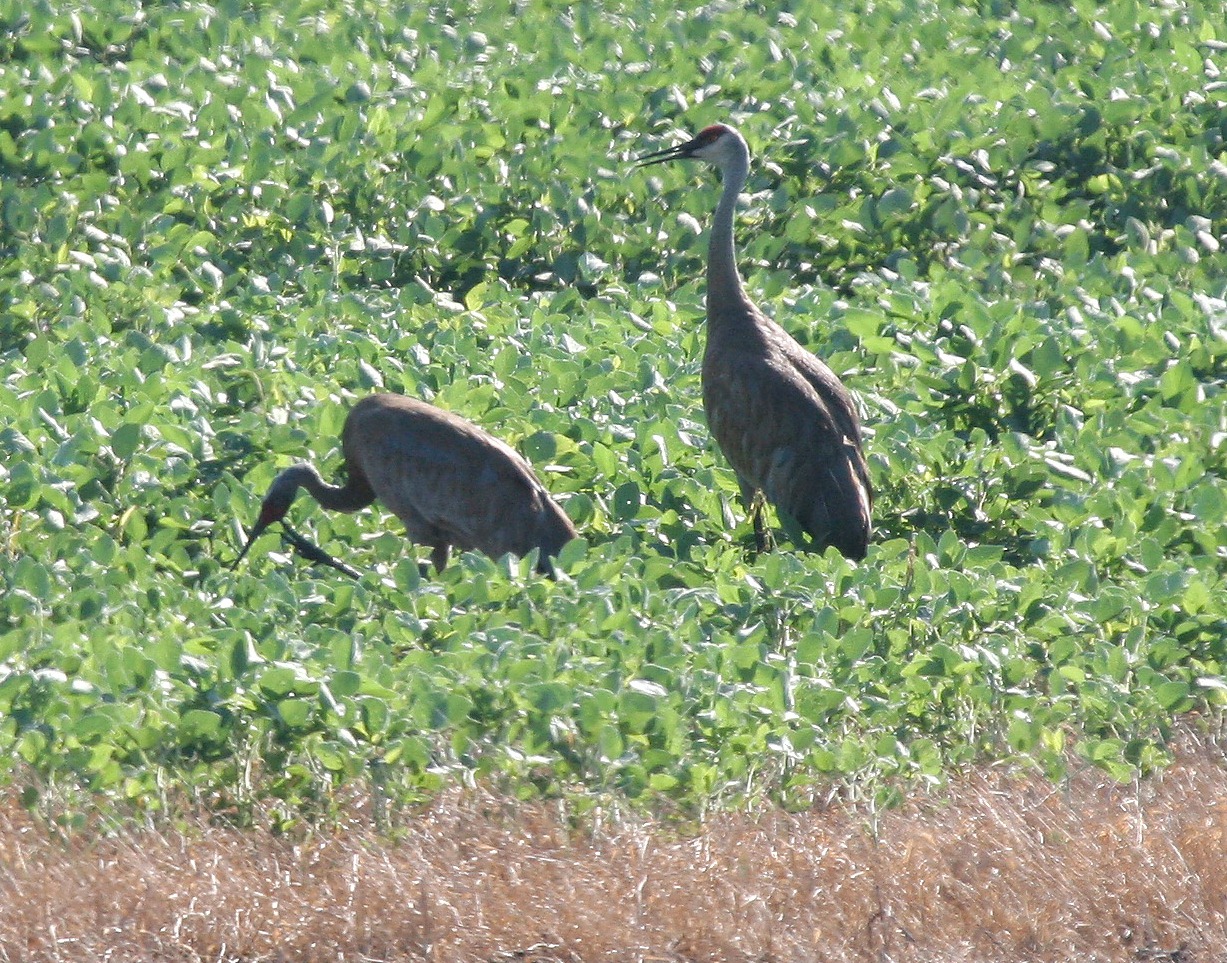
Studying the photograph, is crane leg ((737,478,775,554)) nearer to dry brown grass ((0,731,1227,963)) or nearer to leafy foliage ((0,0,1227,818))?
leafy foliage ((0,0,1227,818))

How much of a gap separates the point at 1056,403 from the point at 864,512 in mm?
1322

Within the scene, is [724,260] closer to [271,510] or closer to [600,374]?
[600,374]

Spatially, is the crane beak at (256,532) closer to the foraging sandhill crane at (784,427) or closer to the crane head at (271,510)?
the crane head at (271,510)

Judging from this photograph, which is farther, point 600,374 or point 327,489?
point 600,374

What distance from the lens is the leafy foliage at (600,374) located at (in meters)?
5.14

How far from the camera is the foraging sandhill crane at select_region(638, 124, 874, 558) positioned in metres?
6.86

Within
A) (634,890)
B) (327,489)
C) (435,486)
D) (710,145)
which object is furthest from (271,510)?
(710,145)

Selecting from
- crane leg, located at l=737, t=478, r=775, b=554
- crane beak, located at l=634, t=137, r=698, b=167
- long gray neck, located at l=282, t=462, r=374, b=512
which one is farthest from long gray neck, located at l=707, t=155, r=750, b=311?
long gray neck, located at l=282, t=462, r=374, b=512

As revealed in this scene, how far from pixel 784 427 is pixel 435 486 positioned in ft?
3.99

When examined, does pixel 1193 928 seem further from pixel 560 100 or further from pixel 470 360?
pixel 560 100

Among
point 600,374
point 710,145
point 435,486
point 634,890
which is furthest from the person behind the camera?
point 710,145

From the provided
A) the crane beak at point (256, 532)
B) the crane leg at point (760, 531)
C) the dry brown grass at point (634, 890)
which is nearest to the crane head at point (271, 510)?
the crane beak at point (256, 532)

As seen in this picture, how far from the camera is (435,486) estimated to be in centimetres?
686

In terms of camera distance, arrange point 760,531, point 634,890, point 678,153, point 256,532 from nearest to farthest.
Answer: point 634,890, point 256,532, point 760,531, point 678,153
